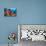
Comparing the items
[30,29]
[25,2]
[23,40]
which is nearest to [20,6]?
[25,2]

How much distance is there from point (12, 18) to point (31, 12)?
61cm

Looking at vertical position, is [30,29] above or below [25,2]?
below

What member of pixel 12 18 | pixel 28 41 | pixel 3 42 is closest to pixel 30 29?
pixel 28 41

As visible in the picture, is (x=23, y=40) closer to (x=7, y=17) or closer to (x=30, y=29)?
(x=30, y=29)

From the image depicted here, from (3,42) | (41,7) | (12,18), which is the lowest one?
(3,42)

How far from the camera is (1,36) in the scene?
3773 mm

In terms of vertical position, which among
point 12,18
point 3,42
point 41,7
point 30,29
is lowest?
point 3,42

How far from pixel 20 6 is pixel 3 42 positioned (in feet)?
3.94

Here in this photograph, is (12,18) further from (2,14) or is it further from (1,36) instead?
(1,36)

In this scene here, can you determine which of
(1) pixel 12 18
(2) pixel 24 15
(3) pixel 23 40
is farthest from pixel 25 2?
(3) pixel 23 40

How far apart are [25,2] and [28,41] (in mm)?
1179

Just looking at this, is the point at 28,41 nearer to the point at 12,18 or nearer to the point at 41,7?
the point at 12,18

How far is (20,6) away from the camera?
149 inches

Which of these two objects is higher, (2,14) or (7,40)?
(2,14)
